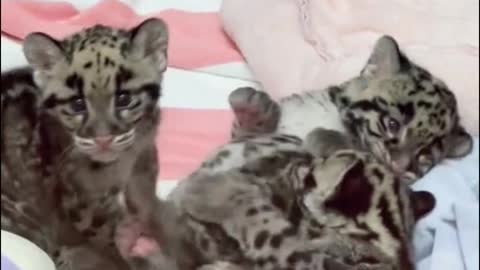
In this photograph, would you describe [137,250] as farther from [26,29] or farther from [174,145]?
[26,29]

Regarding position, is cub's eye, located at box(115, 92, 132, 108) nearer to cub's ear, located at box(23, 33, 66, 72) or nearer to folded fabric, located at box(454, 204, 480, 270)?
cub's ear, located at box(23, 33, 66, 72)

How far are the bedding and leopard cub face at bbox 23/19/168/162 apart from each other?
53mm

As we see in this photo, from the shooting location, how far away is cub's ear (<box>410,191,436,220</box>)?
0.99 meters

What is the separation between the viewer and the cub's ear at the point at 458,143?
100cm

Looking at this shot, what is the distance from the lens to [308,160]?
38.4 inches

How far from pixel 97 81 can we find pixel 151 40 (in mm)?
59

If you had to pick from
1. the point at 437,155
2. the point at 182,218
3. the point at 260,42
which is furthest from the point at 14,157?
the point at 437,155

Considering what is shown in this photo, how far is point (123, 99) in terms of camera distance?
928 millimetres

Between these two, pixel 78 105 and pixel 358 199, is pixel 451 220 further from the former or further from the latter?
pixel 78 105

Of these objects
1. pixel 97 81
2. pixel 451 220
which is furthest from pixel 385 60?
pixel 97 81

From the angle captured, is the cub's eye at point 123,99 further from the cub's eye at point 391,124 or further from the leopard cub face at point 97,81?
the cub's eye at point 391,124

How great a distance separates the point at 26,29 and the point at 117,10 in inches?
3.3

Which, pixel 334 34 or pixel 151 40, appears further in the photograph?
pixel 334 34

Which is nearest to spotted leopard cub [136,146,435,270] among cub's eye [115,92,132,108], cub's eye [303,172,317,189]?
cub's eye [303,172,317,189]
